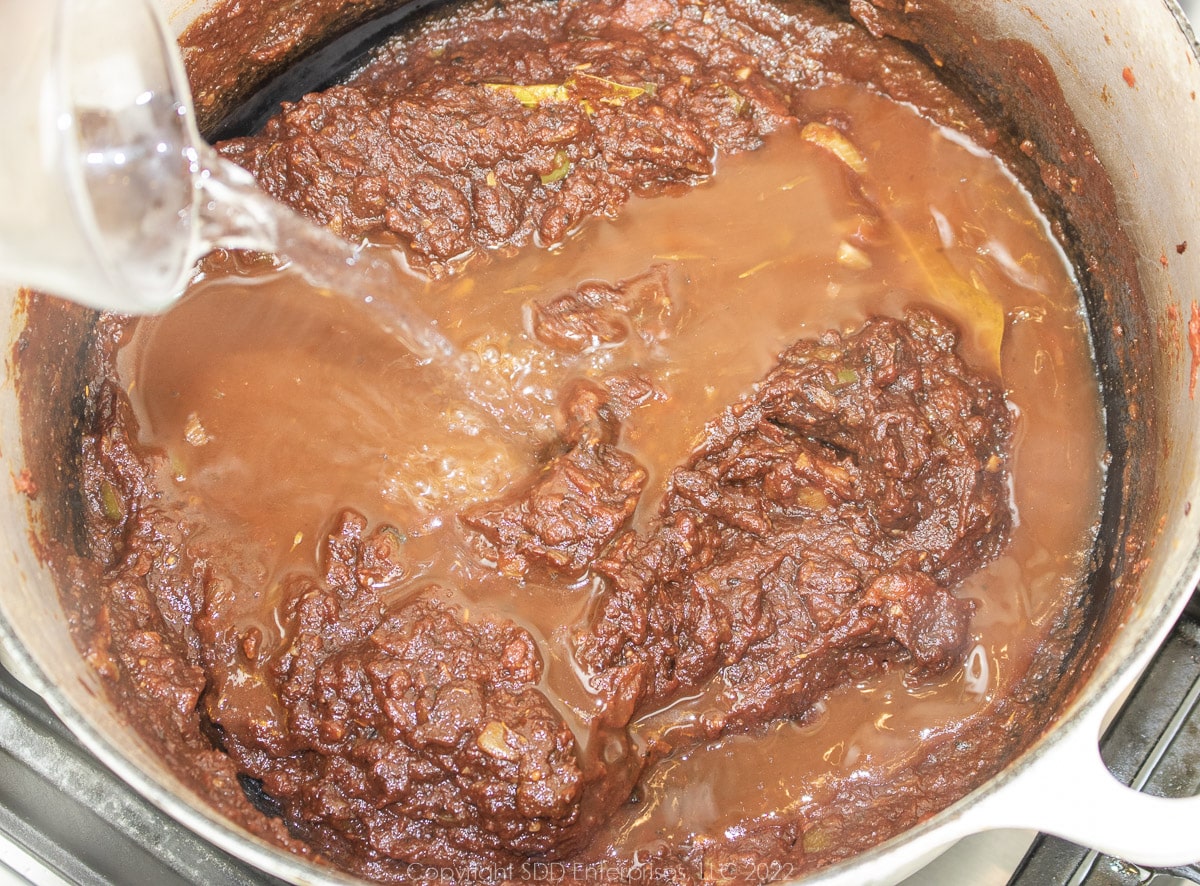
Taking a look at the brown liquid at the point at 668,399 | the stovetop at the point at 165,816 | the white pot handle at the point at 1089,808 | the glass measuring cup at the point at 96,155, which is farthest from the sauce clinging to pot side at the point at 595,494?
the glass measuring cup at the point at 96,155

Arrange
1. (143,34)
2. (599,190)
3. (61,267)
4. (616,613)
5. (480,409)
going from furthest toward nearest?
(599,190) < (480,409) < (616,613) < (143,34) < (61,267)

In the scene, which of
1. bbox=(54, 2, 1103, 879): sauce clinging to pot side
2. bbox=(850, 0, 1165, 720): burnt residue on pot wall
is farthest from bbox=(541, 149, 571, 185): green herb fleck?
bbox=(850, 0, 1165, 720): burnt residue on pot wall

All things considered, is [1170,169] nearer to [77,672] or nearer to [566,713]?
[566,713]

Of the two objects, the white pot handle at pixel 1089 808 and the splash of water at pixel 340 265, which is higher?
the white pot handle at pixel 1089 808

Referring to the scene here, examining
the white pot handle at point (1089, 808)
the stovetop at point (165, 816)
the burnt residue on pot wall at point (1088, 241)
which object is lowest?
the stovetop at point (165, 816)

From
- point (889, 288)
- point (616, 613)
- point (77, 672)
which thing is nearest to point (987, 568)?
Result: point (889, 288)

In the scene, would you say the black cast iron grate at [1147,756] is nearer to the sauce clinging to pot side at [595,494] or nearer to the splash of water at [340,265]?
the sauce clinging to pot side at [595,494]

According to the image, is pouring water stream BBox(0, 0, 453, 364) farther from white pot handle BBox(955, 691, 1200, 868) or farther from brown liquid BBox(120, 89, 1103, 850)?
white pot handle BBox(955, 691, 1200, 868)
